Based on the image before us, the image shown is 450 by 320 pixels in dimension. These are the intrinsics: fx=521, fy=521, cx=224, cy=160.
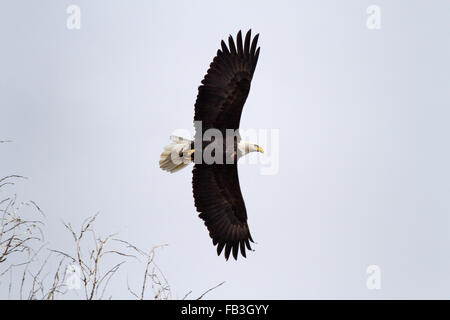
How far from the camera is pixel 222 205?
7840 mm

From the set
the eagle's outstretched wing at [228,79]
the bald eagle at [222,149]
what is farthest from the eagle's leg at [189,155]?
the eagle's outstretched wing at [228,79]

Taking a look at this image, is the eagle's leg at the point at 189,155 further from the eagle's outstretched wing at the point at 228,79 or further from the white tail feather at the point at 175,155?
the eagle's outstretched wing at the point at 228,79

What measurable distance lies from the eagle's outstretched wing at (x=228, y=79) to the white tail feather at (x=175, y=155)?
2.19 ft

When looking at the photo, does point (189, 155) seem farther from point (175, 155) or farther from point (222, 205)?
point (222, 205)

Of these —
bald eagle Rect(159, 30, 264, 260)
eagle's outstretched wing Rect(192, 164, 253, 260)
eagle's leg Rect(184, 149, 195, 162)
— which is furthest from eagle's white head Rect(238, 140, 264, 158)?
eagle's leg Rect(184, 149, 195, 162)

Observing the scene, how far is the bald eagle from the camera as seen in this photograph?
23.1 ft

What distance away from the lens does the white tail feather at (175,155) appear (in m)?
7.60

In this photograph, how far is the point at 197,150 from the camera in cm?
739

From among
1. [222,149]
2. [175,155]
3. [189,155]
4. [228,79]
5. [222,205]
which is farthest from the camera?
[222,205]

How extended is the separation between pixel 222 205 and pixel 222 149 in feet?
3.28

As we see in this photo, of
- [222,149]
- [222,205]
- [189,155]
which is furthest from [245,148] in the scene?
[222,205]

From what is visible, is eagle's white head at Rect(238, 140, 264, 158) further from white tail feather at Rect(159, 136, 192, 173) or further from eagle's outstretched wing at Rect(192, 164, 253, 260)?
white tail feather at Rect(159, 136, 192, 173)

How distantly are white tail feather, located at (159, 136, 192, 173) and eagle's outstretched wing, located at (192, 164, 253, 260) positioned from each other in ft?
0.93
